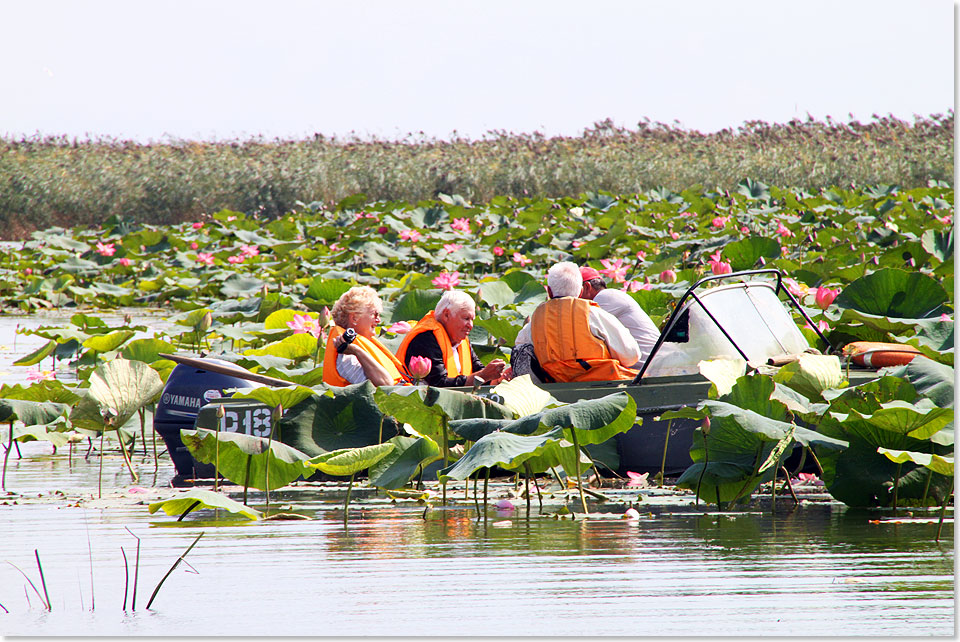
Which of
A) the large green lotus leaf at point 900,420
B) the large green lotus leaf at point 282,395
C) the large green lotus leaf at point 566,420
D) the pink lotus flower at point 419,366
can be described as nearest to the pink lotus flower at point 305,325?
the pink lotus flower at point 419,366

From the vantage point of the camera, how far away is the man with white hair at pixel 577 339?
5098 mm

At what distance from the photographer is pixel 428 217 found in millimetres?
15234

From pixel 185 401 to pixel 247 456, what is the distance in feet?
3.66

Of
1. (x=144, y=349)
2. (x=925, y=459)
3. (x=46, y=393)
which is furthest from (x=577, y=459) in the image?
(x=144, y=349)

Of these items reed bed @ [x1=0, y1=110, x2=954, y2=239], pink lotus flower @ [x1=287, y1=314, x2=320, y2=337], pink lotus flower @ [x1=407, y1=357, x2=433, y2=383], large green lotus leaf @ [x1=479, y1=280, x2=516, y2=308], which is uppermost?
reed bed @ [x1=0, y1=110, x2=954, y2=239]

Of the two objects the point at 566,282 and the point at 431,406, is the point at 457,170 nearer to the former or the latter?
the point at 566,282

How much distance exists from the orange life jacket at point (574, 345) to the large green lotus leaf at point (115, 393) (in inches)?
63.1

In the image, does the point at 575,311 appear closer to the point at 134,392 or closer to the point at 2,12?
the point at 134,392

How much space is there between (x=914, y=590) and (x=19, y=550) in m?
2.47

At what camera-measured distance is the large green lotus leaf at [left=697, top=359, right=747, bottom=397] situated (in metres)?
4.15

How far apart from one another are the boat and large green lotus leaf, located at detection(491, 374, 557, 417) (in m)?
0.15

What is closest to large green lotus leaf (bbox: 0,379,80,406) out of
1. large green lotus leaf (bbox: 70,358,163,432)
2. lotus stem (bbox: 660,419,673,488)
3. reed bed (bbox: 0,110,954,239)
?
large green lotus leaf (bbox: 70,358,163,432)

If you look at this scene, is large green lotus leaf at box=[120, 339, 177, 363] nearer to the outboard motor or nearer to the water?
the outboard motor

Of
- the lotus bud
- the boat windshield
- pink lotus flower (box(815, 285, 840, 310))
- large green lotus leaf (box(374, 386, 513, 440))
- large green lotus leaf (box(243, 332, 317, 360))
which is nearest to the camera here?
large green lotus leaf (box(374, 386, 513, 440))
